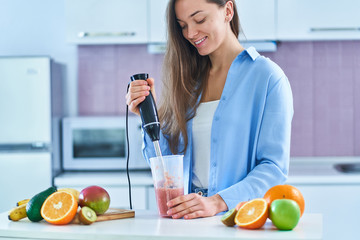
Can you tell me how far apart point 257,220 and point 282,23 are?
194 centimetres

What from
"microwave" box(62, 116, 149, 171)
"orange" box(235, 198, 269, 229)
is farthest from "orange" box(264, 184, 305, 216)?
"microwave" box(62, 116, 149, 171)

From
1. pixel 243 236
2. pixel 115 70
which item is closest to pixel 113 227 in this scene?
pixel 243 236

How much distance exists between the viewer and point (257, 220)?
109cm

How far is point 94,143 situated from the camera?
2885 millimetres

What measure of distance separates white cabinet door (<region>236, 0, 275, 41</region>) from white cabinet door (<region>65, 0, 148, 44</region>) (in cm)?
57

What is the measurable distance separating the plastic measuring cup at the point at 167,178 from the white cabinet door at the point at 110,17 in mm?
1681

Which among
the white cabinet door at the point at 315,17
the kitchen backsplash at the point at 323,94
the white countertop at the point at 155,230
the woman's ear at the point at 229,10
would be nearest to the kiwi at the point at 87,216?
the white countertop at the point at 155,230

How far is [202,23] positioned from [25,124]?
1.57 meters

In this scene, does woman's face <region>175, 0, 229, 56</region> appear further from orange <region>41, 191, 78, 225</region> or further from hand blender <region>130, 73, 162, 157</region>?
orange <region>41, 191, 78, 225</region>

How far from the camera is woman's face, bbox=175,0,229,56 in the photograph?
4.90 feet

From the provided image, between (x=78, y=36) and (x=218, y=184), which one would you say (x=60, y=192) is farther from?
(x=78, y=36)

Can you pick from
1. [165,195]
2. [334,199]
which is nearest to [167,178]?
[165,195]

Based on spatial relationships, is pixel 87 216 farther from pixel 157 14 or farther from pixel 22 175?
pixel 157 14

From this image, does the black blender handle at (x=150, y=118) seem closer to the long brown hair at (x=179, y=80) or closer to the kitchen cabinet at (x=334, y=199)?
the long brown hair at (x=179, y=80)
